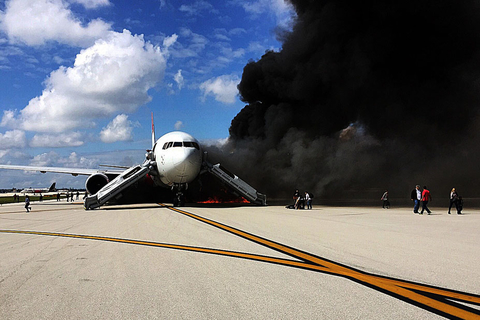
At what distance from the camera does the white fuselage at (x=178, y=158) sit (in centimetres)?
2189

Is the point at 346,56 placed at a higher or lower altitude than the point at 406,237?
higher

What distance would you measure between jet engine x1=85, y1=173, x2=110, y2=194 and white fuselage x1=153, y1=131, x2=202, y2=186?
6.67 m

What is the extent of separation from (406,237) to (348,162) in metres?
21.5

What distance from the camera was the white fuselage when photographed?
862 inches

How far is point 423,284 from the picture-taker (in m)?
4.39

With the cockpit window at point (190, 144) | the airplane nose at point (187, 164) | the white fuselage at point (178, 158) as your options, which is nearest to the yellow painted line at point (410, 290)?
the airplane nose at point (187, 164)

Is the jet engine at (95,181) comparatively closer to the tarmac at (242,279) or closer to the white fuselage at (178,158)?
the white fuselage at (178,158)

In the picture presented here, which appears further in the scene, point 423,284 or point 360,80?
point 360,80

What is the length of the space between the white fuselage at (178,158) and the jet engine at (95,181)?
6667mm

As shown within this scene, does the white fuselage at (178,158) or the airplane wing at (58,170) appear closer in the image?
the white fuselage at (178,158)

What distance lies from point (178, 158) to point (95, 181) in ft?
33.2

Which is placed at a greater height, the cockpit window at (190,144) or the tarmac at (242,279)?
the cockpit window at (190,144)

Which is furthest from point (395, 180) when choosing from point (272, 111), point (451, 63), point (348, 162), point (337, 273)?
point (337, 273)

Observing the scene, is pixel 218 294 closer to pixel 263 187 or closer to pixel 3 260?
pixel 3 260
